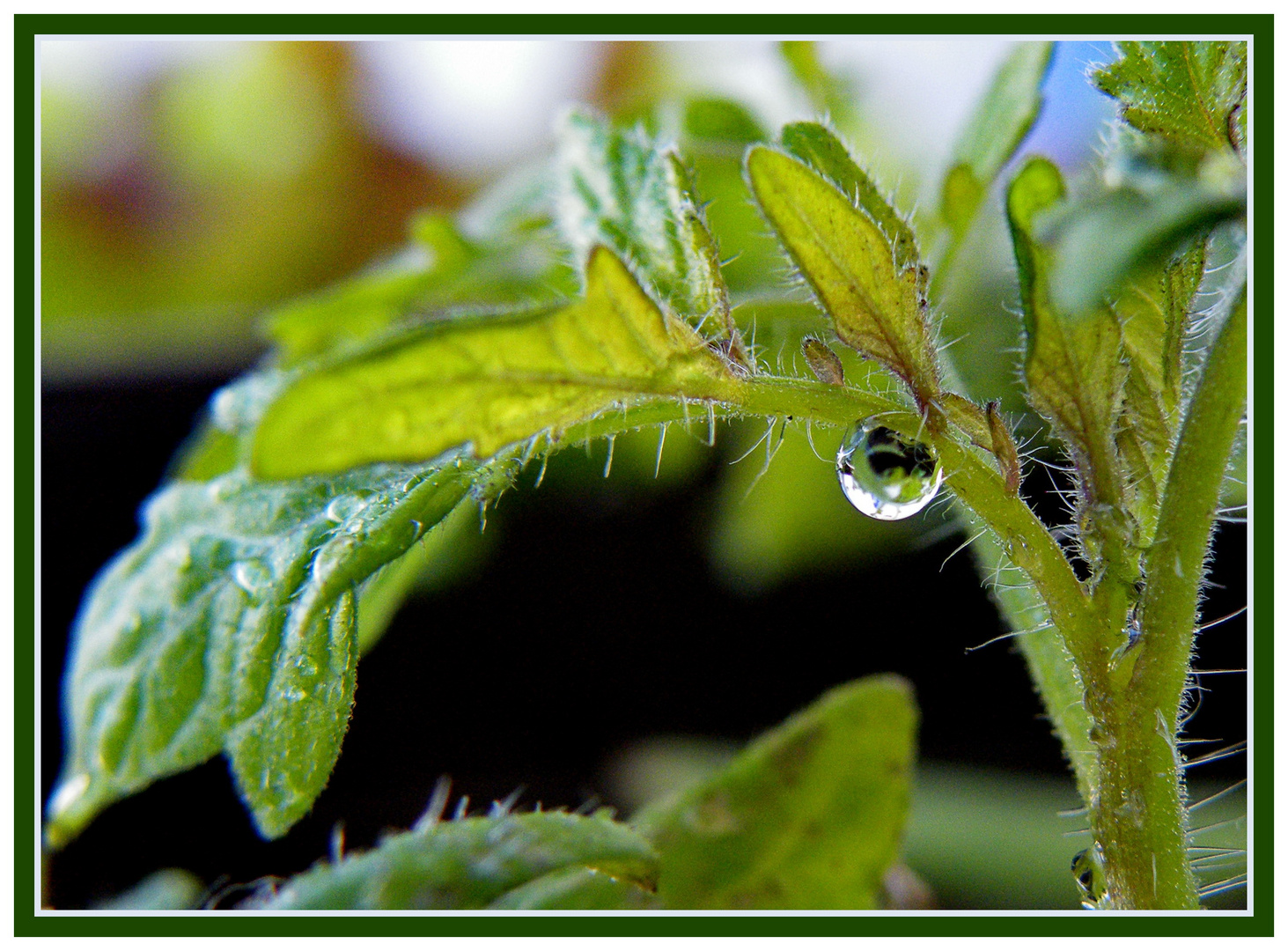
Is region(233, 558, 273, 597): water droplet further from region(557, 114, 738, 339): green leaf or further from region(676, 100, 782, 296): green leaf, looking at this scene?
region(676, 100, 782, 296): green leaf

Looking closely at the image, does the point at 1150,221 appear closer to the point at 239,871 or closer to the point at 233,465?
the point at 233,465

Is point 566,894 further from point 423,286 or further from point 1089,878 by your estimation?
point 423,286

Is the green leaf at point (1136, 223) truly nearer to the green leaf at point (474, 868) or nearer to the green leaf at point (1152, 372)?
the green leaf at point (1152, 372)

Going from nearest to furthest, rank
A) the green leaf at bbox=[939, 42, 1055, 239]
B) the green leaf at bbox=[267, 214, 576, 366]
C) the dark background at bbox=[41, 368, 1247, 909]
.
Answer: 1. the green leaf at bbox=[939, 42, 1055, 239]
2. the green leaf at bbox=[267, 214, 576, 366]
3. the dark background at bbox=[41, 368, 1247, 909]

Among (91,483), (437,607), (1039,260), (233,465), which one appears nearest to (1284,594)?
(1039,260)

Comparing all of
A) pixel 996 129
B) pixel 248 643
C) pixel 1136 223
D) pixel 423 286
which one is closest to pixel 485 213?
pixel 423 286

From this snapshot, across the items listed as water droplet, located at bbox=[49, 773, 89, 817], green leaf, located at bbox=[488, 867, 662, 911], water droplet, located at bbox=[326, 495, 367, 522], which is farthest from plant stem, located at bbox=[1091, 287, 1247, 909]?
Result: water droplet, located at bbox=[49, 773, 89, 817]
